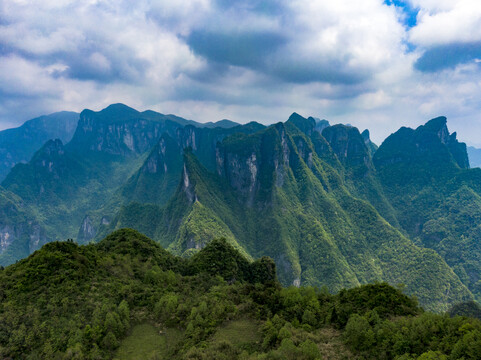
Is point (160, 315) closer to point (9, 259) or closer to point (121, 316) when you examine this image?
point (121, 316)

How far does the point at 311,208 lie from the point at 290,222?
14877 mm

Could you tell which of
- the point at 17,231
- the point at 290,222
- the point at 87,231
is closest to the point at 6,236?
the point at 17,231

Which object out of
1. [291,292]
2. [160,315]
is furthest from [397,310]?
[160,315]

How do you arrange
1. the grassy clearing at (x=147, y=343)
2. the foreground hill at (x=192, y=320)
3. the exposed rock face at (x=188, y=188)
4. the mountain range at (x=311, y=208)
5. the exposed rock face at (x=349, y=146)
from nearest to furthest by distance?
the foreground hill at (x=192, y=320) < the grassy clearing at (x=147, y=343) < the mountain range at (x=311, y=208) < the exposed rock face at (x=188, y=188) < the exposed rock face at (x=349, y=146)

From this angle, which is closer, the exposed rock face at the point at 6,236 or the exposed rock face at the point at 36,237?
the exposed rock face at the point at 6,236

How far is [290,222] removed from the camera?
Result: 112 meters

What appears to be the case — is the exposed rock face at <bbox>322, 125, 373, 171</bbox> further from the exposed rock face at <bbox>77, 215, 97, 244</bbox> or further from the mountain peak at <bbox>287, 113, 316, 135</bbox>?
the exposed rock face at <bbox>77, 215, 97, 244</bbox>

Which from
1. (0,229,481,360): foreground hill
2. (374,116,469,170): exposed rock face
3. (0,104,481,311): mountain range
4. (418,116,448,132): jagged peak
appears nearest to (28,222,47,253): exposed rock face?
(0,104,481,311): mountain range

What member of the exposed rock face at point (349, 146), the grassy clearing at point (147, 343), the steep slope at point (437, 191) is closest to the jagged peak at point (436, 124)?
the steep slope at point (437, 191)

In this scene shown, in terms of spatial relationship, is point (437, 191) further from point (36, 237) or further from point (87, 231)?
point (36, 237)

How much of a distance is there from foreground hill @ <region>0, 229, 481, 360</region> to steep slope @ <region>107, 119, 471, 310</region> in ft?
152

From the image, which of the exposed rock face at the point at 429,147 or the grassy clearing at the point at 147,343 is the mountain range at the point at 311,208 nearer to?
the exposed rock face at the point at 429,147

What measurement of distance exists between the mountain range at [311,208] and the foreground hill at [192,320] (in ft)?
Answer: 150

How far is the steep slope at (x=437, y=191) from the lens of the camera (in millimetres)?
112000
